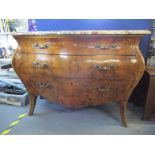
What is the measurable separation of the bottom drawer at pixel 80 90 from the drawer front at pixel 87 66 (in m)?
0.06

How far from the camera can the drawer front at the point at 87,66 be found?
1282 mm

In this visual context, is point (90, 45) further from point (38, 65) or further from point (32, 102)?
point (32, 102)

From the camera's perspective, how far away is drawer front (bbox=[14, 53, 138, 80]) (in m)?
1.28

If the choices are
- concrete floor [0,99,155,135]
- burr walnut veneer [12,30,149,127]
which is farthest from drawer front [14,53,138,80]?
concrete floor [0,99,155,135]

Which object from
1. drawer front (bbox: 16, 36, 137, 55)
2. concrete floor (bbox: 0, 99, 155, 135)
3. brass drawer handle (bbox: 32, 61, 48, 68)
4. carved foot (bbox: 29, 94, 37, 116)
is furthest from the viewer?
carved foot (bbox: 29, 94, 37, 116)

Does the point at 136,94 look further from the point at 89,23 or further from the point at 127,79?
the point at 89,23

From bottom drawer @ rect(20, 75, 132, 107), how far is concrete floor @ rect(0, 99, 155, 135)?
0.26 meters

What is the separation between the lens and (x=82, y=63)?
4.23ft

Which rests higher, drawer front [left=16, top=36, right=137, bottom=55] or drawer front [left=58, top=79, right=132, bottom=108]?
drawer front [left=16, top=36, right=137, bottom=55]

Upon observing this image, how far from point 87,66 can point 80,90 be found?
24cm

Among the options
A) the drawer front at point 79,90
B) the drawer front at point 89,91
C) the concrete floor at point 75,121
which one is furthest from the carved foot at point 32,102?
the drawer front at point 89,91

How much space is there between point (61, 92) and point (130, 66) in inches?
24.7

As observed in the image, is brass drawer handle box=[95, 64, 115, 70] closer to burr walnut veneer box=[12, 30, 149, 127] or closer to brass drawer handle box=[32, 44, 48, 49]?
burr walnut veneer box=[12, 30, 149, 127]

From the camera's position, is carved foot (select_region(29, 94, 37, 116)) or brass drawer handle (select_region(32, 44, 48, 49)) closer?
brass drawer handle (select_region(32, 44, 48, 49))
